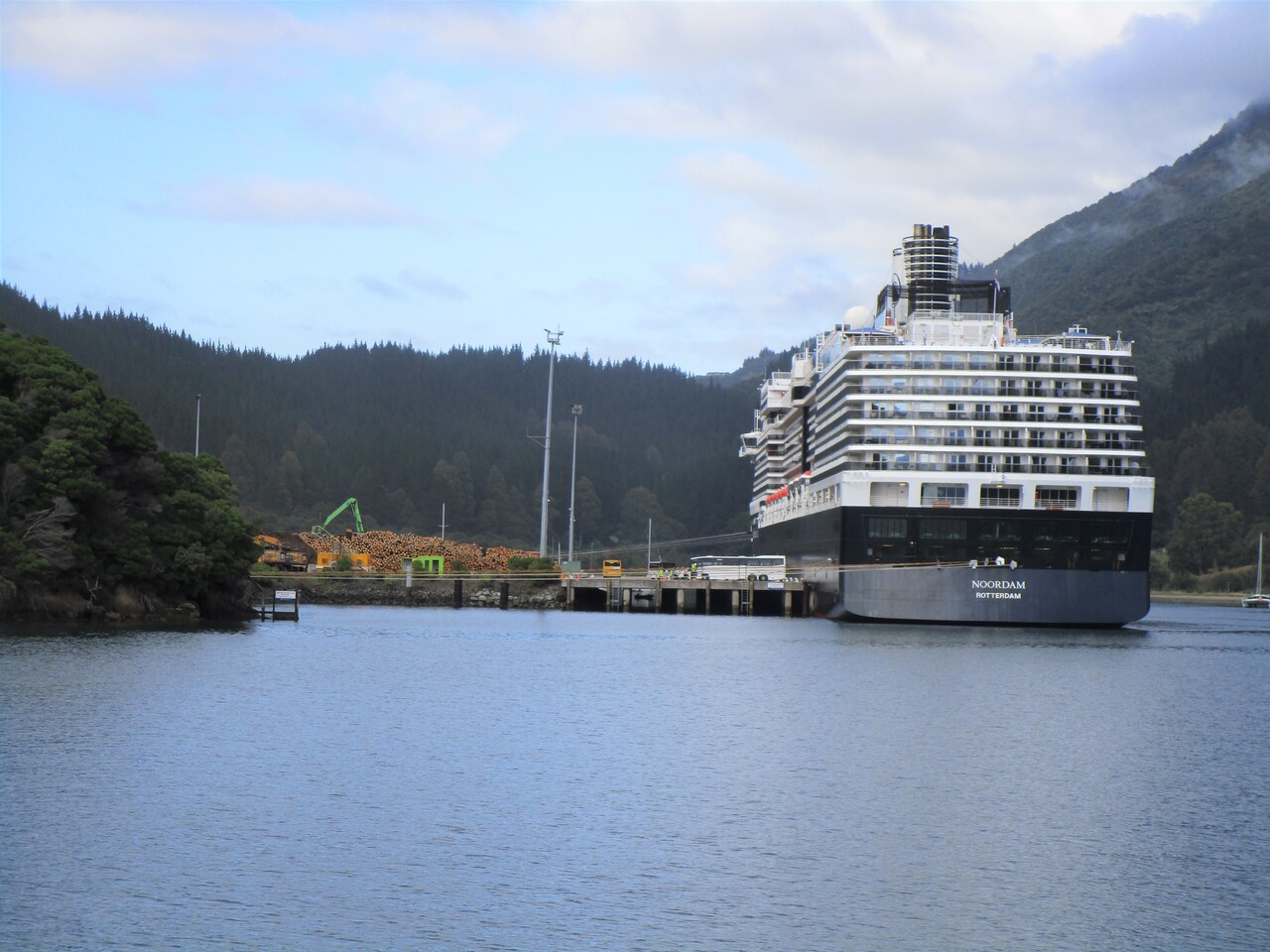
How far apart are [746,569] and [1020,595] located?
45.2 metres

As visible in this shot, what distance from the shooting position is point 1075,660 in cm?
7081

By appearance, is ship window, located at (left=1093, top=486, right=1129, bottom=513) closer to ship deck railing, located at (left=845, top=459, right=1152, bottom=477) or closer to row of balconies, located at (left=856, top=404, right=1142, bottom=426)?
ship deck railing, located at (left=845, top=459, right=1152, bottom=477)

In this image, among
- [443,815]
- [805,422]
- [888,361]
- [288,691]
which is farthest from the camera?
[805,422]

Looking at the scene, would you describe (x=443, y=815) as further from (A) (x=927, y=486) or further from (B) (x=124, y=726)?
(A) (x=927, y=486)

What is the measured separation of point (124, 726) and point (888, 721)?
2405 centimetres

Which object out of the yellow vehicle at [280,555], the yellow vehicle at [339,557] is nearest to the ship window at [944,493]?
the yellow vehicle at [280,555]

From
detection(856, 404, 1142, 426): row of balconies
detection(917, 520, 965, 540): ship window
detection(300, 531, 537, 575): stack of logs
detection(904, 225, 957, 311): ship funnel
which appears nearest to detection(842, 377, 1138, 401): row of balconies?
detection(856, 404, 1142, 426): row of balconies

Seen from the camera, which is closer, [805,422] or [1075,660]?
[1075,660]

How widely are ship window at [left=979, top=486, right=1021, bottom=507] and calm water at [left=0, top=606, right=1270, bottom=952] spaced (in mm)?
23966

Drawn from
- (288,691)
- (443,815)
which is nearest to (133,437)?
(288,691)

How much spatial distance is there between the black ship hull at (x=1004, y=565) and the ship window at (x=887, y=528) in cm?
6

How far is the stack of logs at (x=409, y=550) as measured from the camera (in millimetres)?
146750

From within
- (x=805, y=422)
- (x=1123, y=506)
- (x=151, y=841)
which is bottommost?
(x=151, y=841)

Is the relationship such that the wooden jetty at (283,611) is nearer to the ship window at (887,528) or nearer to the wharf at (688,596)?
the wharf at (688,596)
